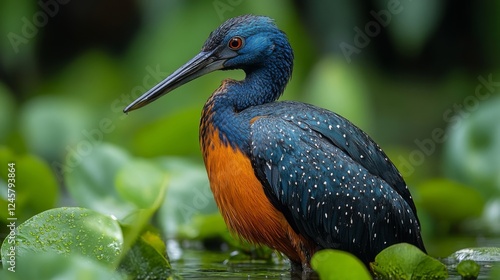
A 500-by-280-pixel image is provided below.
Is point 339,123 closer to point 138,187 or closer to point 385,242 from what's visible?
point 385,242

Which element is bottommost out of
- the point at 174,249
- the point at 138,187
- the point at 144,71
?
the point at 174,249

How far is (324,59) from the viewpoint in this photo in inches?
458

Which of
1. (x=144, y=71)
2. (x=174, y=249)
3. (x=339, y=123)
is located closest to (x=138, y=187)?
(x=174, y=249)

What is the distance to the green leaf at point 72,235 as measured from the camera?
6129 millimetres

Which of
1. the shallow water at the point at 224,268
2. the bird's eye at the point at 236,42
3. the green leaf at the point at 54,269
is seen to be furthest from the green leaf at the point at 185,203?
the green leaf at the point at 54,269

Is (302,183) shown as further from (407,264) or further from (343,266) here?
(343,266)

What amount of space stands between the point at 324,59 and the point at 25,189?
4391mm

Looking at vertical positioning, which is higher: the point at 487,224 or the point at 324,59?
the point at 324,59

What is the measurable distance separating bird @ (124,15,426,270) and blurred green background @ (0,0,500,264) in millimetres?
2089

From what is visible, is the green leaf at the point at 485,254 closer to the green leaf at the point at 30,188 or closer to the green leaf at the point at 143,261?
the green leaf at the point at 143,261

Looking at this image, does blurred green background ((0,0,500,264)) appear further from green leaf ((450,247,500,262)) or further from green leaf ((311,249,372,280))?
green leaf ((311,249,372,280))

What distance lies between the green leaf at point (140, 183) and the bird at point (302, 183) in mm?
588

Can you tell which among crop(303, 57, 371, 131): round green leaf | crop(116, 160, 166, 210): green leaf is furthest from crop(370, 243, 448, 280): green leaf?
crop(303, 57, 371, 131): round green leaf

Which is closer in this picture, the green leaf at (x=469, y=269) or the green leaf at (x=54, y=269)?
the green leaf at (x=54, y=269)
